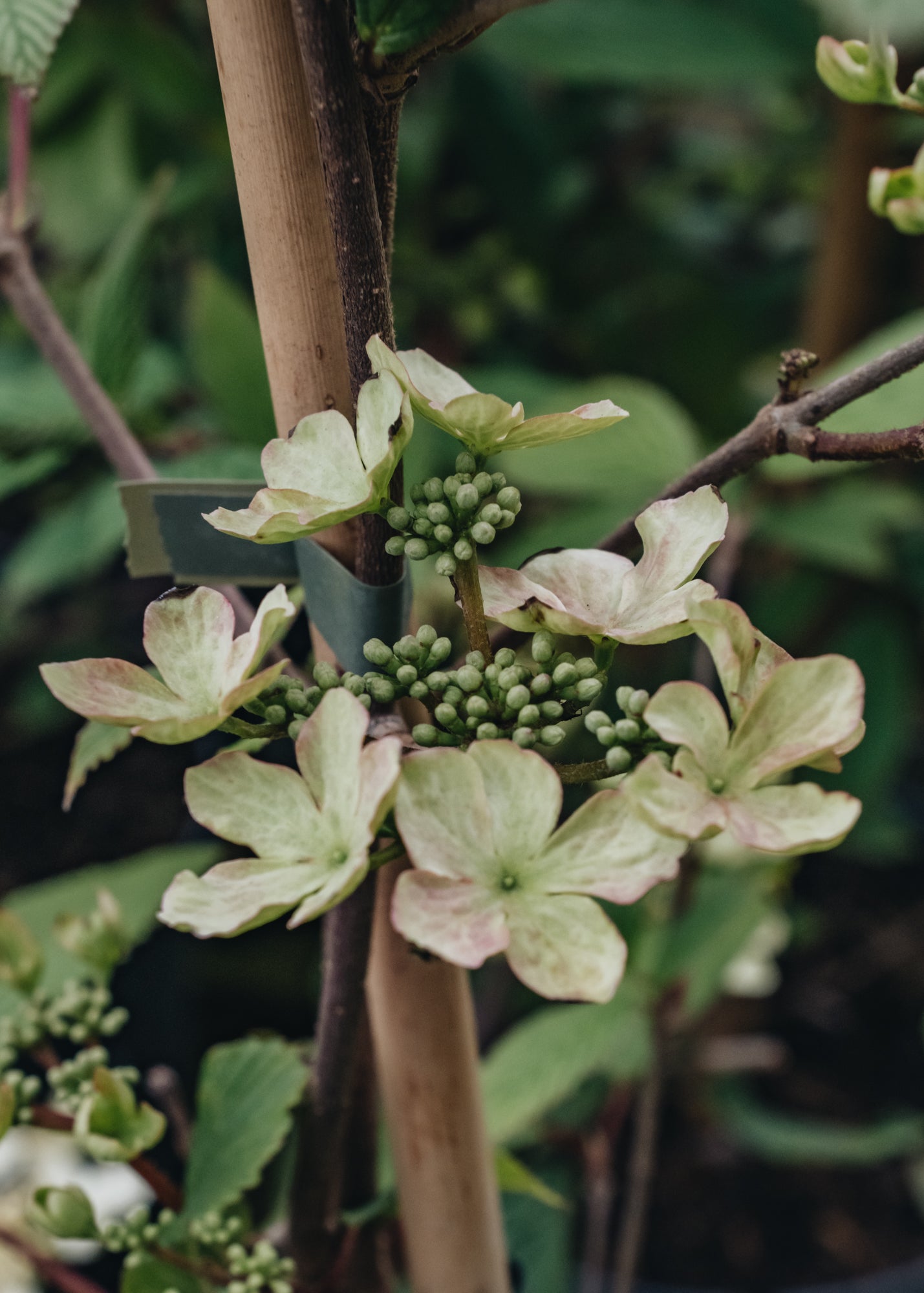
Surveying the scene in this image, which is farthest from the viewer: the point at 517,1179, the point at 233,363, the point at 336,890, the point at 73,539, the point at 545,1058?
the point at 73,539

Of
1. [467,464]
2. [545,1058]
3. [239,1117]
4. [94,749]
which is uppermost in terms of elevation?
[467,464]

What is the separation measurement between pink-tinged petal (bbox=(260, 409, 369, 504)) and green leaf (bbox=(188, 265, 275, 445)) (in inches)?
17.0

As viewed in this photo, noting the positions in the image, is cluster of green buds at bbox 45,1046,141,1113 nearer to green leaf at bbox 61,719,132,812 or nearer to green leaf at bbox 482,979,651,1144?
green leaf at bbox 61,719,132,812

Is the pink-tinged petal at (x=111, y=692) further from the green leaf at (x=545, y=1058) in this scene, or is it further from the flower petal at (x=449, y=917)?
the green leaf at (x=545, y=1058)

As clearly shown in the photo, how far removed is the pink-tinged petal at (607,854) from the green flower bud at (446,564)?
58 mm

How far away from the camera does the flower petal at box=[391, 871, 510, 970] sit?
0.19 m

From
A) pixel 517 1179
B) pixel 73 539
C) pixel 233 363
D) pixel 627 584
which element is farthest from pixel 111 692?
pixel 73 539

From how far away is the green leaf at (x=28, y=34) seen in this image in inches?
11.6

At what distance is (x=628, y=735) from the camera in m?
0.22

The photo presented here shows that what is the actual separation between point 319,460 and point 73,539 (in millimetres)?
646

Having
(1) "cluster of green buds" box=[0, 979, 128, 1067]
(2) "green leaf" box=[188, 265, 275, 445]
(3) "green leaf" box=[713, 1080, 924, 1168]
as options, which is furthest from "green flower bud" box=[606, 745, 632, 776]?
(3) "green leaf" box=[713, 1080, 924, 1168]

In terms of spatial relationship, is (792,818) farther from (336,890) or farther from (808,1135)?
(808,1135)

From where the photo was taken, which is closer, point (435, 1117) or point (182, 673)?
point (182, 673)

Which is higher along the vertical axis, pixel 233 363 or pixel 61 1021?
pixel 233 363
